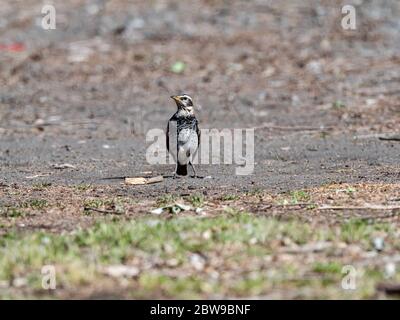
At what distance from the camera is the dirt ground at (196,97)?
11125mm

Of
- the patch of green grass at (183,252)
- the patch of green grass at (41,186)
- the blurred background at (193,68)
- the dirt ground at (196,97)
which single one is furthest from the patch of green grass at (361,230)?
the blurred background at (193,68)

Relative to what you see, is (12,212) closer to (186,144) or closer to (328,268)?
(186,144)

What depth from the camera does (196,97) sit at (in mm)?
18188

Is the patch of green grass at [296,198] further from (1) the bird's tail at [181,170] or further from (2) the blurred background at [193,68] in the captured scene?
(2) the blurred background at [193,68]

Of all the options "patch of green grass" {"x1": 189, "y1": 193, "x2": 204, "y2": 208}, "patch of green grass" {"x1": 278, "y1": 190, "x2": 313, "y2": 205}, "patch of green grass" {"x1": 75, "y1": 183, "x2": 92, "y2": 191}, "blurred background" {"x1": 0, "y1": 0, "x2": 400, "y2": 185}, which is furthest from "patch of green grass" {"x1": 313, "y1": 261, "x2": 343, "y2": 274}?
"blurred background" {"x1": 0, "y1": 0, "x2": 400, "y2": 185}

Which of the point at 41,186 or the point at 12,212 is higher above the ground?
the point at 41,186

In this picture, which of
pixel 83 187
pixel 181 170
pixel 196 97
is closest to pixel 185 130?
pixel 181 170

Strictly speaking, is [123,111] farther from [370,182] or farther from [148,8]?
[370,182]

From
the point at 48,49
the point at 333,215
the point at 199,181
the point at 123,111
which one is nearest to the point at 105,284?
the point at 333,215

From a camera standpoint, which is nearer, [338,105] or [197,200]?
[197,200]

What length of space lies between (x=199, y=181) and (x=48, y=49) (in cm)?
1048

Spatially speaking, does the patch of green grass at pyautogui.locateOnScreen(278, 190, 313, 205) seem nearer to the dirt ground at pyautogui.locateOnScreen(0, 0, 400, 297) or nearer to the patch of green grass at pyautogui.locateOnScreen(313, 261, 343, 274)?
the dirt ground at pyautogui.locateOnScreen(0, 0, 400, 297)

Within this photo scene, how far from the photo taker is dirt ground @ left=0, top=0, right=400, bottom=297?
36.5 ft

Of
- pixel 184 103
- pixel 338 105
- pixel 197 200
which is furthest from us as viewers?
pixel 338 105
